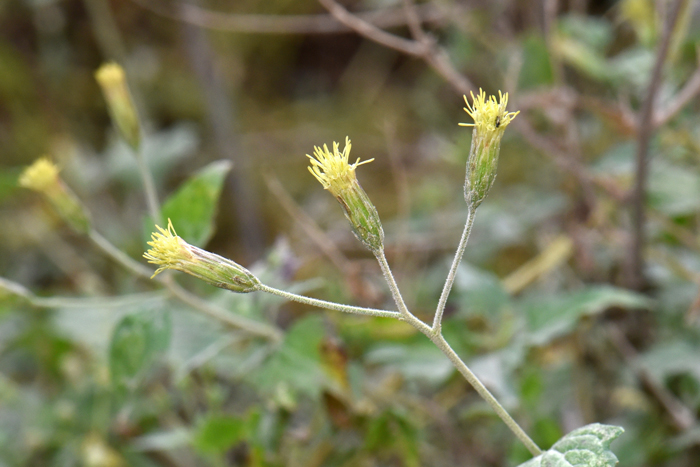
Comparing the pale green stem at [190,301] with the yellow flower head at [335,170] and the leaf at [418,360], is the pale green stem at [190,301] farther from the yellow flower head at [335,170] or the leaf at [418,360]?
the yellow flower head at [335,170]

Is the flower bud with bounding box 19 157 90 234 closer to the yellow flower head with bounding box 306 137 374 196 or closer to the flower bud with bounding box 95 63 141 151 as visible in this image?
the flower bud with bounding box 95 63 141 151

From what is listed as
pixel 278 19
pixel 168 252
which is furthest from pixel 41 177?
pixel 278 19

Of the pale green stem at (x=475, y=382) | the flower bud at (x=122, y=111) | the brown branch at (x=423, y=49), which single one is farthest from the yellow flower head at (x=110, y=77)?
the pale green stem at (x=475, y=382)

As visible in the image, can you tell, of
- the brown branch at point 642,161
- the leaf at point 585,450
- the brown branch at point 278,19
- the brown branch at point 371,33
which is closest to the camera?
the leaf at point 585,450

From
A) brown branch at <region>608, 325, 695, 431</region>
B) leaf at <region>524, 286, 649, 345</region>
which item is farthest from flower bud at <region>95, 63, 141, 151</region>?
brown branch at <region>608, 325, 695, 431</region>

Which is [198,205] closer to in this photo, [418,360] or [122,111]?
[122,111]

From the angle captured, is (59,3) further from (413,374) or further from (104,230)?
(413,374)
